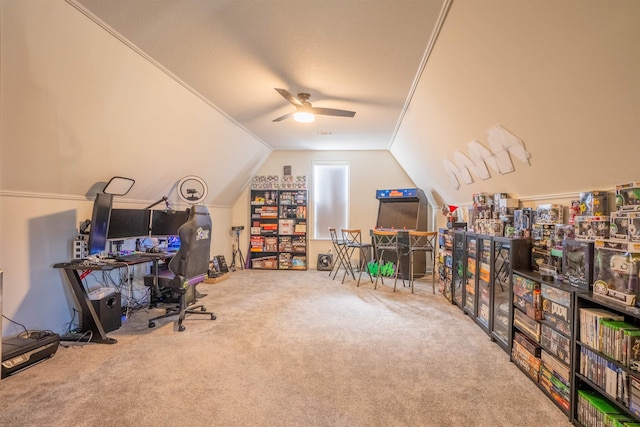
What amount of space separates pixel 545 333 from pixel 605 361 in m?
0.48

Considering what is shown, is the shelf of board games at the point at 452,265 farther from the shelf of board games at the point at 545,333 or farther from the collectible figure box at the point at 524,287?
the shelf of board games at the point at 545,333

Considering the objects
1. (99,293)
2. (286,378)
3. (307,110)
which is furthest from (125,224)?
(286,378)

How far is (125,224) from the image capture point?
337 cm

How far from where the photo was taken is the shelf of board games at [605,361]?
4.44 feet

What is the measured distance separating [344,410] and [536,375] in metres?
1.38

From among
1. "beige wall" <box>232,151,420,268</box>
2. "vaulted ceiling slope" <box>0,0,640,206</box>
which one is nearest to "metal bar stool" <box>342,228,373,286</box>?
"beige wall" <box>232,151,420,268</box>

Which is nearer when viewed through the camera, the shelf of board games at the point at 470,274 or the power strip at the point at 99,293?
the power strip at the point at 99,293

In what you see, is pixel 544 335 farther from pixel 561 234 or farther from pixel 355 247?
pixel 355 247

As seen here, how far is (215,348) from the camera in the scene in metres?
2.54

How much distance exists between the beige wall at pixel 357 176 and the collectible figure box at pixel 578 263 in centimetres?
434

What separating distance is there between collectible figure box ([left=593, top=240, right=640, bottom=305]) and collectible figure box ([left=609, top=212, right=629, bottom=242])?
6 cm

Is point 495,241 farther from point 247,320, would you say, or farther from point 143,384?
point 143,384

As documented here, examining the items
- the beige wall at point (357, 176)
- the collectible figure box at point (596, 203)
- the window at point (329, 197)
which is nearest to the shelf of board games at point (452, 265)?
the collectible figure box at point (596, 203)

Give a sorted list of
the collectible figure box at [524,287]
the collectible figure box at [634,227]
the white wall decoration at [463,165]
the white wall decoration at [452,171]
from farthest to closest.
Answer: the white wall decoration at [452,171]
the white wall decoration at [463,165]
the collectible figure box at [524,287]
the collectible figure box at [634,227]
